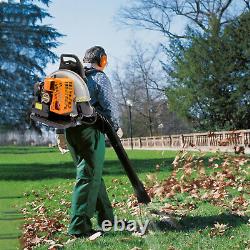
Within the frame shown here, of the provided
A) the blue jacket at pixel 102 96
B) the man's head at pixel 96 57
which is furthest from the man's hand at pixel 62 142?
the man's head at pixel 96 57

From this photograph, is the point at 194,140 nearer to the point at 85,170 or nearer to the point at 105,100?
the point at 85,170

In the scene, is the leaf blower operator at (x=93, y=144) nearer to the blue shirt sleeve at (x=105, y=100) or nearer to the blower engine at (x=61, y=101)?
the blue shirt sleeve at (x=105, y=100)

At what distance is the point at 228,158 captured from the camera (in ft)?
31.4

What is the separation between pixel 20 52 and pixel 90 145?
85.8ft

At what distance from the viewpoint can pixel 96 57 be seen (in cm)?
453

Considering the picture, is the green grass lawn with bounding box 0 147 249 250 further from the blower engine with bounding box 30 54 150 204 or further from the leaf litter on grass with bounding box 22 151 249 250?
the blower engine with bounding box 30 54 150 204

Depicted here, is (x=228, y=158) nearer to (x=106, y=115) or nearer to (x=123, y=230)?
(x=123, y=230)

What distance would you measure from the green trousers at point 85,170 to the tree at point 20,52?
952 inches

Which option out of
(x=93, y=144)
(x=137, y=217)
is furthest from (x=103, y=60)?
(x=137, y=217)

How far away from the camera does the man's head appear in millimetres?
4531

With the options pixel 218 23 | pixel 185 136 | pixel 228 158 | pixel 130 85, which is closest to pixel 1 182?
pixel 228 158

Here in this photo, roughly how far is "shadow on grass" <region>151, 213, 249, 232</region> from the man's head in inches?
69.8

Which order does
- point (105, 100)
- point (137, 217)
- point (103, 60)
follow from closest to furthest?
point (105, 100)
point (103, 60)
point (137, 217)

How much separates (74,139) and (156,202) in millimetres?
2739
